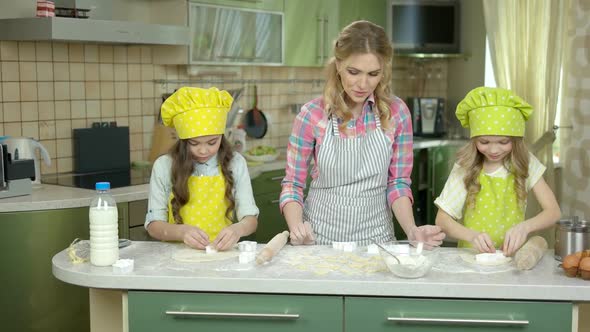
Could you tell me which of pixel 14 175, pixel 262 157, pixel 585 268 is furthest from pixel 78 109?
pixel 585 268

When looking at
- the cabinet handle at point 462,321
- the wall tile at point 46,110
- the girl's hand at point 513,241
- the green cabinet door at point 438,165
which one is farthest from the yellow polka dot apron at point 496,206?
the green cabinet door at point 438,165

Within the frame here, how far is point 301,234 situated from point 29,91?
1.94 meters

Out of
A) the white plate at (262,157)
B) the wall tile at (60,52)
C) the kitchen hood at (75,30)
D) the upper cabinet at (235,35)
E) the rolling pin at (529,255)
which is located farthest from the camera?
the white plate at (262,157)

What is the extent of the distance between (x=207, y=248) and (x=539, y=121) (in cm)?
266

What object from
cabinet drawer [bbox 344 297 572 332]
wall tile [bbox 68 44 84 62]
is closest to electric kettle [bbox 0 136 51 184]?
wall tile [bbox 68 44 84 62]

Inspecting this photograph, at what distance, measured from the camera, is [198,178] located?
8.36ft

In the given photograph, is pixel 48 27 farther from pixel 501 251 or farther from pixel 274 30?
pixel 501 251

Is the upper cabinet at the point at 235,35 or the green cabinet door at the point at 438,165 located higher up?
the upper cabinet at the point at 235,35

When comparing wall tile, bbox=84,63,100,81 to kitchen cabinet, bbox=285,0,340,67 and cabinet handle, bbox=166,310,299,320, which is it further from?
cabinet handle, bbox=166,310,299,320

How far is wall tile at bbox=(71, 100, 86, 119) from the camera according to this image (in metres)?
3.88

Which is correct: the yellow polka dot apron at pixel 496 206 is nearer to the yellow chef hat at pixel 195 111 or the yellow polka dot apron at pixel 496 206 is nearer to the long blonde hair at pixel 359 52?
the long blonde hair at pixel 359 52

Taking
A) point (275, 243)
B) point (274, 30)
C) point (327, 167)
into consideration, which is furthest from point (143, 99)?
Answer: point (275, 243)

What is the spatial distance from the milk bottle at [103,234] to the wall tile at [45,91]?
1815 mm

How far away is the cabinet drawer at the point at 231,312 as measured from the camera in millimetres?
1906
